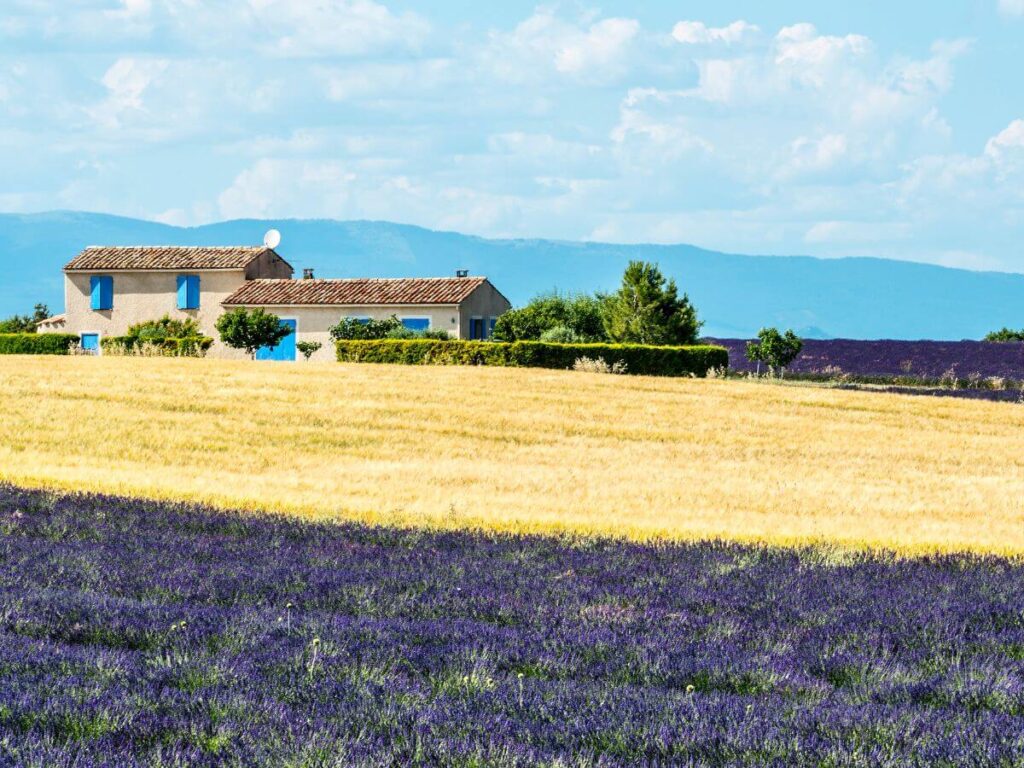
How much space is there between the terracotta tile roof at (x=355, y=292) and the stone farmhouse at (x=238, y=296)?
0.04 m

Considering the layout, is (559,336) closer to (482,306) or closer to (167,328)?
(482,306)

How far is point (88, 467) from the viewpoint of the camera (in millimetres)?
19156

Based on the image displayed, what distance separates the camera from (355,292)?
170ft

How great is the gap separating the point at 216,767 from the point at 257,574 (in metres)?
4.32

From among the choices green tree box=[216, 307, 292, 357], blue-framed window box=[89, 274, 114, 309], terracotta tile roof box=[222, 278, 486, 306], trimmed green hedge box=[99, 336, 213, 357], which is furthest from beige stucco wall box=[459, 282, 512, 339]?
blue-framed window box=[89, 274, 114, 309]

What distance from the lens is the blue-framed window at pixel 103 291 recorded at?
54.9m

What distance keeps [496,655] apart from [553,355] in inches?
1343

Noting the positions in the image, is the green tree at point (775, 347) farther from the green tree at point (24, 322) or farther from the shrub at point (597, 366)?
the green tree at point (24, 322)

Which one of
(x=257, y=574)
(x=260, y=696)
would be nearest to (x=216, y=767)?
(x=260, y=696)

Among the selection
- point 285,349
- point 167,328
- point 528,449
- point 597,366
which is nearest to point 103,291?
point 167,328

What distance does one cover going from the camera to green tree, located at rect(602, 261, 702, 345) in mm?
48031

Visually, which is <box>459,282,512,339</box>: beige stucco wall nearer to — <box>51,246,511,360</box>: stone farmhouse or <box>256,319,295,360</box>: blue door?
<box>51,246,511,360</box>: stone farmhouse

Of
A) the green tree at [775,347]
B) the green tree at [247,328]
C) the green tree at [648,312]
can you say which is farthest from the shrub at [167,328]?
the green tree at [775,347]

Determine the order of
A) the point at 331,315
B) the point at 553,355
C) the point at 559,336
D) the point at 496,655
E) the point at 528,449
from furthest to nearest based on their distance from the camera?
the point at 331,315 < the point at 559,336 < the point at 553,355 < the point at 528,449 < the point at 496,655
